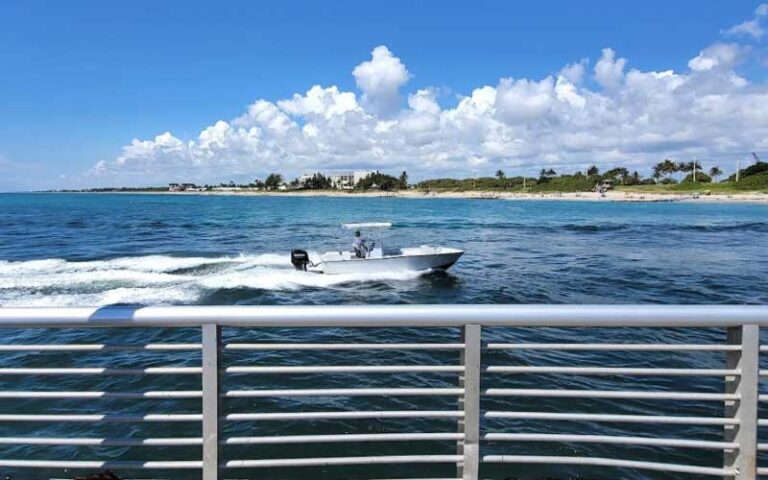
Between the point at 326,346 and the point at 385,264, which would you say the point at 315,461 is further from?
the point at 385,264

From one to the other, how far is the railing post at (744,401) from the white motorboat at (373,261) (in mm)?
21016

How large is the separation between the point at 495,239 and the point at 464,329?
4576 cm

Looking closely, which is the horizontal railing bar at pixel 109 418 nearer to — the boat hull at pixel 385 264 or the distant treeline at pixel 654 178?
the boat hull at pixel 385 264

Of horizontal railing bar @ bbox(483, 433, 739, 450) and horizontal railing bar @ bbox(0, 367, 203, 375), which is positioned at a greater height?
horizontal railing bar @ bbox(0, 367, 203, 375)

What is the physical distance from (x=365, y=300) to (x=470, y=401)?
17272 mm

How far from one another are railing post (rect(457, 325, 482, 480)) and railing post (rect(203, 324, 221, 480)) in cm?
134

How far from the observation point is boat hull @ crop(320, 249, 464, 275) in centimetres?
2405

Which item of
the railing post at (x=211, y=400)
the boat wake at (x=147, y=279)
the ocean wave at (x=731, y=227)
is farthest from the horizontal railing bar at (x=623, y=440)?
the ocean wave at (x=731, y=227)

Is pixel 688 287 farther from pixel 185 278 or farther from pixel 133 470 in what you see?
pixel 133 470

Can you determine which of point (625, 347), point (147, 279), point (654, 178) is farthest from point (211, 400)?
point (654, 178)

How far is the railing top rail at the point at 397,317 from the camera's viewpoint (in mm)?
2664

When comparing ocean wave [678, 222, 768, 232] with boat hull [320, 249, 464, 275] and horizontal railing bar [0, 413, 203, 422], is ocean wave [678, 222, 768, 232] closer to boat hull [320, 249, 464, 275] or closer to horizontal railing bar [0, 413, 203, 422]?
boat hull [320, 249, 464, 275]

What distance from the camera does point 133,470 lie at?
294 cm

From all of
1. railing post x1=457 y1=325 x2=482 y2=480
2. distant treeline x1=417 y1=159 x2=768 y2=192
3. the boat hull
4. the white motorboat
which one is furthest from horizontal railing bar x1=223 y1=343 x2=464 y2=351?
distant treeline x1=417 y1=159 x2=768 y2=192
